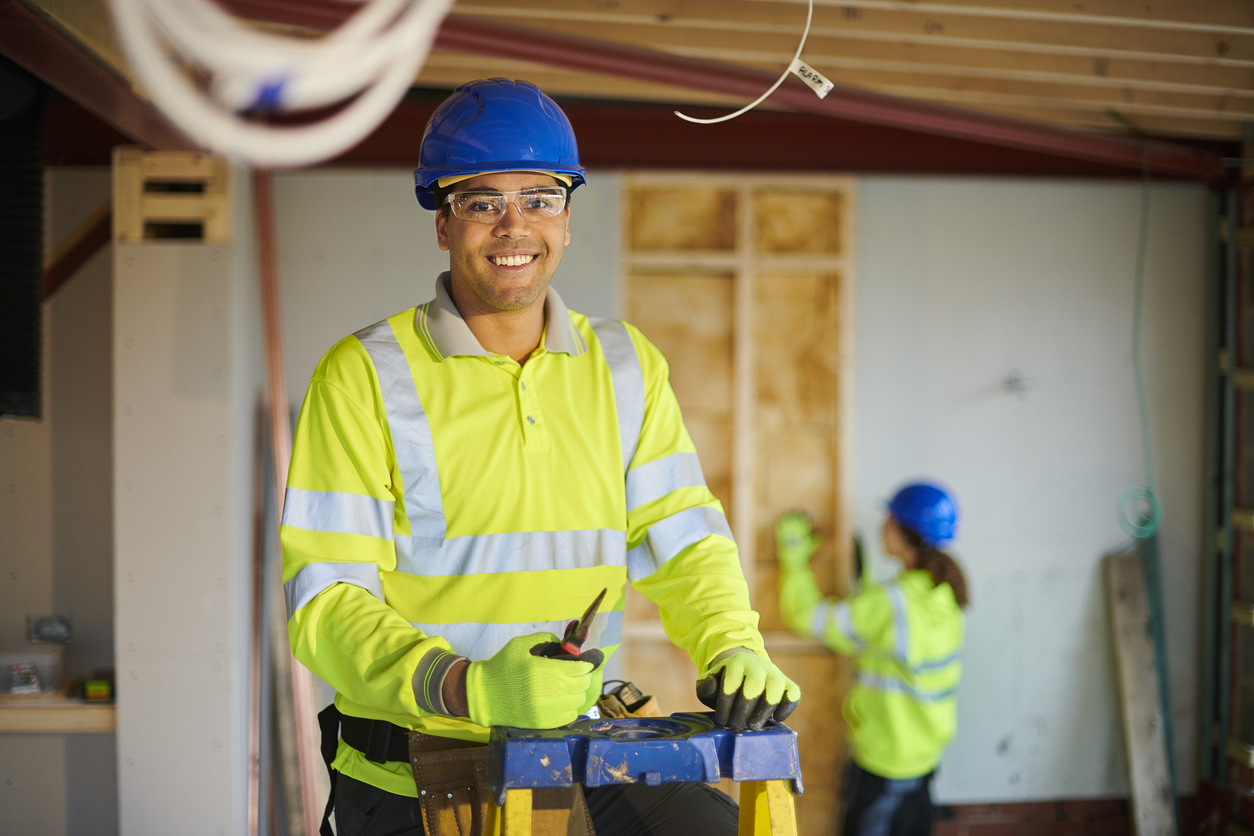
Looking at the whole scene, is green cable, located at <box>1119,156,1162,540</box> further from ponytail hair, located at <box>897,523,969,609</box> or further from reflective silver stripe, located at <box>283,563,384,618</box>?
reflective silver stripe, located at <box>283,563,384,618</box>

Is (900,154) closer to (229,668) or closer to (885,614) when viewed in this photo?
(885,614)

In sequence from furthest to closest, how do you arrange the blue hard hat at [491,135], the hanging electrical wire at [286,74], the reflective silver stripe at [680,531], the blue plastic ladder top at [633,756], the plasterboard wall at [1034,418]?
the plasterboard wall at [1034,418] < the reflective silver stripe at [680,531] < the blue hard hat at [491,135] < the blue plastic ladder top at [633,756] < the hanging electrical wire at [286,74]

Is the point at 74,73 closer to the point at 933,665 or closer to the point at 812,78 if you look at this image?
the point at 812,78

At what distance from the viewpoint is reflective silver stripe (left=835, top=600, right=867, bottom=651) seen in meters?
3.61

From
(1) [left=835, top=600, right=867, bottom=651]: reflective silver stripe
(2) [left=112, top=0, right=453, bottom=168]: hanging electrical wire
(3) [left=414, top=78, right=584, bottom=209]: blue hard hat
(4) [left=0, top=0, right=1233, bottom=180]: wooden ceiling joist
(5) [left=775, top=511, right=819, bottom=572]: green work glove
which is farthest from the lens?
(5) [left=775, top=511, right=819, bottom=572]: green work glove

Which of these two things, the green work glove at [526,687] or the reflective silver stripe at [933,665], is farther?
the reflective silver stripe at [933,665]

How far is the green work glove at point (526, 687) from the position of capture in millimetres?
1282

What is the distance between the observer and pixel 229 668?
3393 millimetres

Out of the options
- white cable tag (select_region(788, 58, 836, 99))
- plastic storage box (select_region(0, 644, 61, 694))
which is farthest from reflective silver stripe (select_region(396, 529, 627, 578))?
plastic storage box (select_region(0, 644, 61, 694))

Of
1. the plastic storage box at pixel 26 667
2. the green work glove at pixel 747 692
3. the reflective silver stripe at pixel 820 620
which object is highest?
the green work glove at pixel 747 692

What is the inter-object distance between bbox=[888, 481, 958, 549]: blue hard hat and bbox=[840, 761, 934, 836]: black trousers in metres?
0.90

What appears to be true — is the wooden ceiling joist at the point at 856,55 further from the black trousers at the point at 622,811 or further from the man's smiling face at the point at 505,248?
the black trousers at the point at 622,811

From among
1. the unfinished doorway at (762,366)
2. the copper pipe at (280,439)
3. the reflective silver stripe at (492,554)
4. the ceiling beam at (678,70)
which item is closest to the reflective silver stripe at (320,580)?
the reflective silver stripe at (492,554)

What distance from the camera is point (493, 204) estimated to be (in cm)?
166
